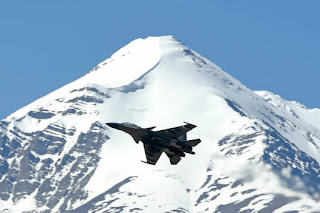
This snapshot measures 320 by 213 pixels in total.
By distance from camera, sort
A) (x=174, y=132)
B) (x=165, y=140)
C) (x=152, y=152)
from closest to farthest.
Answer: (x=174, y=132), (x=165, y=140), (x=152, y=152)

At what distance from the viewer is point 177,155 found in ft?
605

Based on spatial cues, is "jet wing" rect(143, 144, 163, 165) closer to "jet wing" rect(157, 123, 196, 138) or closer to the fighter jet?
the fighter jet

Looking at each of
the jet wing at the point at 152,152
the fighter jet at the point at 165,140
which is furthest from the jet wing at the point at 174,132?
the jet wing at the point at 152,152

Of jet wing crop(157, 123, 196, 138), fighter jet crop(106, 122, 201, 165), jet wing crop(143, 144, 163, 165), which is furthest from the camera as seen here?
jet wing crop(143, 144, 163, 165)

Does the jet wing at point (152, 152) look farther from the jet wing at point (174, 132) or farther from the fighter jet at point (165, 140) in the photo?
the jet wing at point (174, 132)

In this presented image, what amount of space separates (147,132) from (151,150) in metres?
4.30

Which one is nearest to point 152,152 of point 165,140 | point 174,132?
point 165,140

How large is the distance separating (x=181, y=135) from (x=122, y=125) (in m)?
11.5

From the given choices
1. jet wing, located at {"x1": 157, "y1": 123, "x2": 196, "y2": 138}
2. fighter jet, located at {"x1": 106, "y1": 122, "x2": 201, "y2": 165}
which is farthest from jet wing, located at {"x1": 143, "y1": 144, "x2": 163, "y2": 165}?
jet wing, located at {"x1": 157, "y1": 123, "x2": 196, "y2": 138}

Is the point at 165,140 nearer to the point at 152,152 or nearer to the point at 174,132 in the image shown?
the point at 174,132

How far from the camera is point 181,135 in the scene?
183500 mm

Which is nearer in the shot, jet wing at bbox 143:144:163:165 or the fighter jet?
the fighter jet

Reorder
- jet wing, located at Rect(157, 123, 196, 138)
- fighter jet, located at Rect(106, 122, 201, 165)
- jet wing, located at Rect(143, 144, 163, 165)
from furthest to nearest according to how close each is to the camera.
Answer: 1. jet wing, located at Rect(143, 144, 163, 165)
2. fighter jet, located at Rect(106, 122, 201, 165)
3. jet wing, located at Rect(157, 123, 196, 138)

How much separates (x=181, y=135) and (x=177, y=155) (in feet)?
13.2
